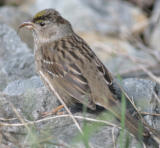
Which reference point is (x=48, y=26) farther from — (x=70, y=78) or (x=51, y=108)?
(x=51, y=108)

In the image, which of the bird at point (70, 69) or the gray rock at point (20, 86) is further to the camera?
the gray rock at point (20, 86)

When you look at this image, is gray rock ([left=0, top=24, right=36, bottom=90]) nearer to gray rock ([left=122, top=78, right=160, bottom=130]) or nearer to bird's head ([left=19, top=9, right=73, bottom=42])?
bird's head ([left=19, top=9, right=73, bottom=42])

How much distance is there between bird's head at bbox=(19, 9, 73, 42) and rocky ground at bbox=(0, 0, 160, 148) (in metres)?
0.56

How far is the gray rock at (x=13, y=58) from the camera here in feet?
18.9

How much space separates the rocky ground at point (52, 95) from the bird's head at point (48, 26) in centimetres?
56

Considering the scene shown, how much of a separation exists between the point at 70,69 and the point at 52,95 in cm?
43

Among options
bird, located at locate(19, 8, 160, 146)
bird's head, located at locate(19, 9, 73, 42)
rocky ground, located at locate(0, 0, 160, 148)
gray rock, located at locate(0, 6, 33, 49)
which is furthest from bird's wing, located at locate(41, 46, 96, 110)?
gray rock, located at locate(0, 6, 33, 49)

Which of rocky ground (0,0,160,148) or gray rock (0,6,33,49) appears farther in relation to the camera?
gray rock (0,6,33,49)

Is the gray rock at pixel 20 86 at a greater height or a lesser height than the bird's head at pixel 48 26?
lesser

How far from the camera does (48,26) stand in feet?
18.4

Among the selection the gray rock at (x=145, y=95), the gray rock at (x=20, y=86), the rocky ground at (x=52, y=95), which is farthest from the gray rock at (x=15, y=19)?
the gray rock at (x=145, y=95)

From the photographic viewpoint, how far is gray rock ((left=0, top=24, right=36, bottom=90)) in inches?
227

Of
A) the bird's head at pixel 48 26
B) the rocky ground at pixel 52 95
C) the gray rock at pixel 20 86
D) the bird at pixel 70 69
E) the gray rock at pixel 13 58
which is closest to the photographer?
the rocky ground at pixel 52 95

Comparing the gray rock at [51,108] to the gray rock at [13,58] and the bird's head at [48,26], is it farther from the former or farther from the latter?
the bird's head at [48,26]
